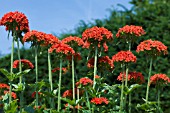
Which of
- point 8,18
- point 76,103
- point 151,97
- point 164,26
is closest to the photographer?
point 8,18

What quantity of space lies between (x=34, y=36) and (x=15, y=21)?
213 mm

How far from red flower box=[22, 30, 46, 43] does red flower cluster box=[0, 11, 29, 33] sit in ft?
0.31

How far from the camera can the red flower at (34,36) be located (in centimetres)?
364

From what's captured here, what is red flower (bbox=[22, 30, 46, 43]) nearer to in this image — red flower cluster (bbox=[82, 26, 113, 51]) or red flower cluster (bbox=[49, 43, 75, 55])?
red flower cluster (bbox=[49, 43, 75, 55])

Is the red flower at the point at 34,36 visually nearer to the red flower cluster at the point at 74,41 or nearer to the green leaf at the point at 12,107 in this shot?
the red flower cluster at the point at 74,41

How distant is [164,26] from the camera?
7.13 meters

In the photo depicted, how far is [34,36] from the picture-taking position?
12.0 ft

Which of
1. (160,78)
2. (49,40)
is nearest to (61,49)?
(49,40)

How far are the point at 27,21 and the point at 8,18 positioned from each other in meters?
0.17

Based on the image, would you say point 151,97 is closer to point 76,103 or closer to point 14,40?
point 76,103

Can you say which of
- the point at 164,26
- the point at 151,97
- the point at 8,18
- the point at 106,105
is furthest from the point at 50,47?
the point at 164,26

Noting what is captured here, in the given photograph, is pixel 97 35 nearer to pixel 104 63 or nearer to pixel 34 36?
pixel 104 63

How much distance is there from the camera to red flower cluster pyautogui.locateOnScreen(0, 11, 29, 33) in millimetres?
3586

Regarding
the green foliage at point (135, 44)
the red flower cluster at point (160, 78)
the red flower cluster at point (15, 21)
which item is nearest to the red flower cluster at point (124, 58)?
the red flower cluster at point (160, 78)
